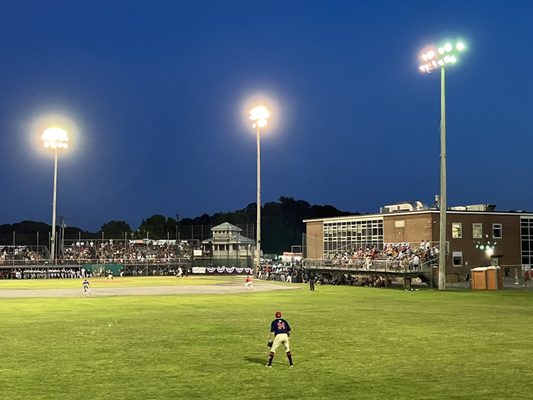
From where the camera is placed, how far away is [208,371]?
1549 cm

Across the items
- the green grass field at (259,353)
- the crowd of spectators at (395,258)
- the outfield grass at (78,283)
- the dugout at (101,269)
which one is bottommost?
the outfield grass at (78,283)

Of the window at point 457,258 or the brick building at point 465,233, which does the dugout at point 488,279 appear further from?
the window at point 457,258

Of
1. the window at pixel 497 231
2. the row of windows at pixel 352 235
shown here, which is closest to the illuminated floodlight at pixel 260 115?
the row of windows at pixel 352 235

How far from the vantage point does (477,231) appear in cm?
6388

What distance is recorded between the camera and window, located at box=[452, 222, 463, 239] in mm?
62469

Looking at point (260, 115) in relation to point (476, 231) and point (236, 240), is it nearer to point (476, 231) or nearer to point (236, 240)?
point (476, 231)

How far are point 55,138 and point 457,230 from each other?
52118mm

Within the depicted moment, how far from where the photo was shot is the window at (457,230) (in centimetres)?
6247

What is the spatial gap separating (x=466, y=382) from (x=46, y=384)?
940cm

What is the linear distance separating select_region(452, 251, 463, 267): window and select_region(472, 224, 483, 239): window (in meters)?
2.71

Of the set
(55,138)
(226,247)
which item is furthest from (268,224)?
(55,138)

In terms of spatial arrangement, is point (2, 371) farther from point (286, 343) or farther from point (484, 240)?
point (484, 240)

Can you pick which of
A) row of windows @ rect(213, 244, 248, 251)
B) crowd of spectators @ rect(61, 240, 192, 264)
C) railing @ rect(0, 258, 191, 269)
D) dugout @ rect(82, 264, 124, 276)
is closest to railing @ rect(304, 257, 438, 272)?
railing @ rect(0, 258, 191, 269)

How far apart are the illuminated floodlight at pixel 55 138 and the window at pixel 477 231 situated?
5311cm
